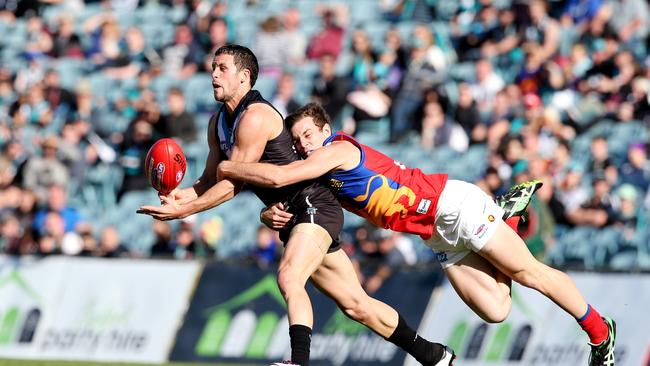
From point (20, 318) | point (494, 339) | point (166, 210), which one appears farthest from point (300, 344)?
point (20, 318)

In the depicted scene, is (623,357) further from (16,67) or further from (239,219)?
(16,67)

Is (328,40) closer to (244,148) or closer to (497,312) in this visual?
(497,312)

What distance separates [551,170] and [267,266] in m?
3.78

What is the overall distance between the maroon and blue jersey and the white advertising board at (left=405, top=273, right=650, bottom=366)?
363cm

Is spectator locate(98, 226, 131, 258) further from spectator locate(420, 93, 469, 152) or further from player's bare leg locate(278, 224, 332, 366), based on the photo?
player's bare leg locate(278, 224, 332, 366)

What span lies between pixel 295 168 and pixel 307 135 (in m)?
0.60

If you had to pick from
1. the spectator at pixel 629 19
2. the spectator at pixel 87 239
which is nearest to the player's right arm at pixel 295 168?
the spectator at pixel 87 239

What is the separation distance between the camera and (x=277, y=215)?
8.97m

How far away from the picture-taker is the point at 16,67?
20.6m

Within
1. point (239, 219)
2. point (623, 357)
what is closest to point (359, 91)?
point (239, 219)

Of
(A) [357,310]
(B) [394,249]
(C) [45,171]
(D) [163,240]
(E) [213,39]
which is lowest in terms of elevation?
(C) [45,171]

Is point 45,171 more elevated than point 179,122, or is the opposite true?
point 179,122

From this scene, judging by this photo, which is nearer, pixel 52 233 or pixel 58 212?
pixel 52 233

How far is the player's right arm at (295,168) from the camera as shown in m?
8.48
